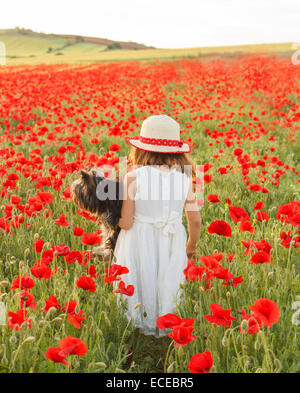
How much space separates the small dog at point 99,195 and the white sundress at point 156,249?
139mm

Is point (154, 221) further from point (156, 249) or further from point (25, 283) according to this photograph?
point (25, 283)

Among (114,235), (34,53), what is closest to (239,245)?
(114,235)

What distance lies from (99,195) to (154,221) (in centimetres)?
43

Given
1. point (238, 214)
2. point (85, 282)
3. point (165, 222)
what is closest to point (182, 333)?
point (85, 282)

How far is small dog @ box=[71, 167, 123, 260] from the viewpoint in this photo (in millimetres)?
2344

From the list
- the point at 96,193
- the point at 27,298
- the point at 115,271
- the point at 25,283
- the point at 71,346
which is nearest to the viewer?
the point at 71,346

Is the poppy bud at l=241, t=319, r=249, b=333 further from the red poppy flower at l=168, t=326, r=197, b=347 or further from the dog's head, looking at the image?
the dog's head

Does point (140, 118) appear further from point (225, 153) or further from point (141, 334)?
point (141, 334)

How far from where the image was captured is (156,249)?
2.66 m

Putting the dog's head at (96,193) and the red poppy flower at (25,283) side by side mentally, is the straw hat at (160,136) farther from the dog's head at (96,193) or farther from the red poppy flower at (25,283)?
the red poppy flower at (25,283)

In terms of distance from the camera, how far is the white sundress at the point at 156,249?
258cm

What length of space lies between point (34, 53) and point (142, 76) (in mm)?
42792

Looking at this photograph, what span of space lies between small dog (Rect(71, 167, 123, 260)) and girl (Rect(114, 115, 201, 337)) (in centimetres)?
6

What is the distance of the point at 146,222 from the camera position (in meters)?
2.62
